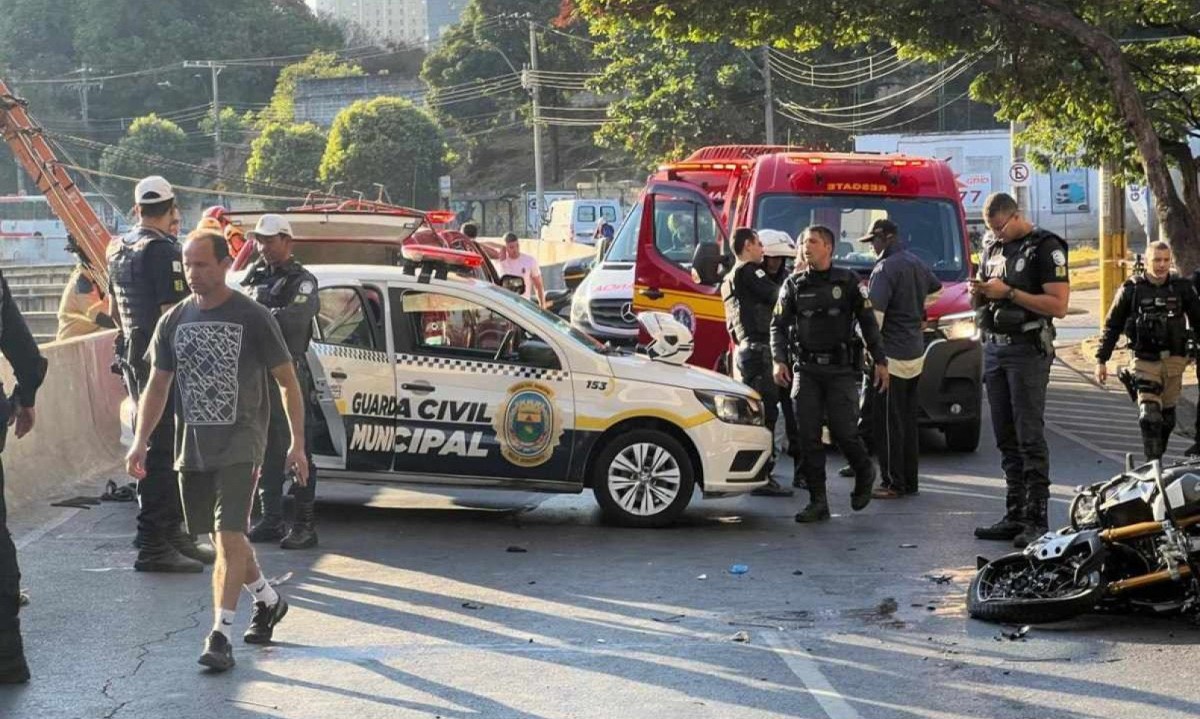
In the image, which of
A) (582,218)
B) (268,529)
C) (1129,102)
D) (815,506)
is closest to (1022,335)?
(815,506)

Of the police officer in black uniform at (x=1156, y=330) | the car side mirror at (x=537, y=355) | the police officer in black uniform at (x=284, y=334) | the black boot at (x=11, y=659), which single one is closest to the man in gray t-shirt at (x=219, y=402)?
the black boot at (x=11, y=659)

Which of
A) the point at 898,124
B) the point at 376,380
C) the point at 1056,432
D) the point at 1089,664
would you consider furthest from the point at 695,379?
the point at 898,124

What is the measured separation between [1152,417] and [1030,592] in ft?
16.5

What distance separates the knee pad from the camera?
40.0 ft

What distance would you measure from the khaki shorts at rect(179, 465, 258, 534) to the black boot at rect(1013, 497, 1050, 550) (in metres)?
4.42

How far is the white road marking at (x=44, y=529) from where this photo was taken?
10.2 m

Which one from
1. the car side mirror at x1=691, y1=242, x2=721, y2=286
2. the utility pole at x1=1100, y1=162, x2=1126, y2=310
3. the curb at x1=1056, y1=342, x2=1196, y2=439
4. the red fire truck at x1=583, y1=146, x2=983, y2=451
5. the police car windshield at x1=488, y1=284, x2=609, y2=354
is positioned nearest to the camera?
the police car windshield at x1=488, y1=284, x2=609, y2=354

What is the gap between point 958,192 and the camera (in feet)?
48.4

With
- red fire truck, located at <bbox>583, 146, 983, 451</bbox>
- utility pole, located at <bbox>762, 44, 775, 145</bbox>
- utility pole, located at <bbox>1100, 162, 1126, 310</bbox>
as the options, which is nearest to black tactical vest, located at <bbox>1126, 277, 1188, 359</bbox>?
red fire truck, located at <bbox>583, 146, 983, 451</bbox>

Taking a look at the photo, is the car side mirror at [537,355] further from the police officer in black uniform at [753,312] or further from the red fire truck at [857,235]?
the red fire truck at [857,235]

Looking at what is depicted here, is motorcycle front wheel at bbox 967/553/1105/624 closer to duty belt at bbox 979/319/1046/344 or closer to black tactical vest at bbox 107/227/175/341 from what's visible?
duty belt at bbox 979/319/1046/344

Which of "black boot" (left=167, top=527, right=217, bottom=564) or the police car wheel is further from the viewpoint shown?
the police car wheel

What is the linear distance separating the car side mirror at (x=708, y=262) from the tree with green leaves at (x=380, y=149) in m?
64.5

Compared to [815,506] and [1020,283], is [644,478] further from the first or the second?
[1020,283]
